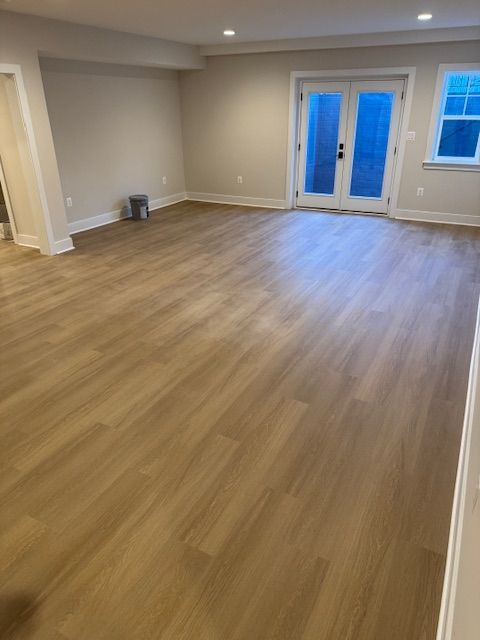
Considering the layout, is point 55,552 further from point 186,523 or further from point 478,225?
point 478,225

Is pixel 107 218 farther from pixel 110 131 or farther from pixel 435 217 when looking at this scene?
pixel 435 217

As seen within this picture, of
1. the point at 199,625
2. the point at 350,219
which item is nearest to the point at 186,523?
the point at 199,625

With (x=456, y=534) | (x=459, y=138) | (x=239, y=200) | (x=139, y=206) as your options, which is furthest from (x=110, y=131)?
(x=456, y=534)

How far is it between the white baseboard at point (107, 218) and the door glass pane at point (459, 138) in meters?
4.64

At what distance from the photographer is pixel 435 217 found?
22.0 feet

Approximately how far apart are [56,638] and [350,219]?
258 inches

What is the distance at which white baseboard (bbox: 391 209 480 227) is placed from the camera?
649 centimetres

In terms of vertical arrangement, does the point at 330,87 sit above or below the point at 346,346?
above

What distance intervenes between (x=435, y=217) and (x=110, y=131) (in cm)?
510

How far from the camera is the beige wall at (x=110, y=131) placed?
5.84 metres

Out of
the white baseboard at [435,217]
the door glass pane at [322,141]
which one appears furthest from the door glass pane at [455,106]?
the door glass pane at [322,141]

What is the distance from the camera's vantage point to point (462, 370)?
117 inches

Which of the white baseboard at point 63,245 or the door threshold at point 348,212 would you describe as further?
the door threshold at point 348,212

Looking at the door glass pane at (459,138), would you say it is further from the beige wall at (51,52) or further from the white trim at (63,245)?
the white trim at (63,245)
